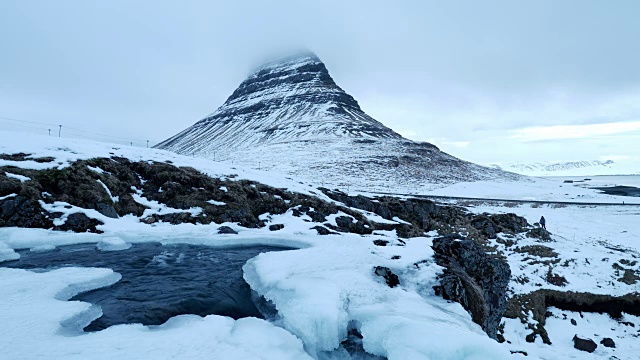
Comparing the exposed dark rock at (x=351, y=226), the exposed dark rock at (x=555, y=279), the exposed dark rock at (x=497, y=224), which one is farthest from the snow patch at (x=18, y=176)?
the exposed dark rock at (x=497, y=224)

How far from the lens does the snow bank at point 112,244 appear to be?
14523 millimetres

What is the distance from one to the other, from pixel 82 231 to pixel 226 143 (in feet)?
502

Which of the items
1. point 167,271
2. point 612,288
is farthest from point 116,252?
point 612,288

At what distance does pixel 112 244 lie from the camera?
1488 centimetres

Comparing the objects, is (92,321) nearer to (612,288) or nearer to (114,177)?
(114,177)

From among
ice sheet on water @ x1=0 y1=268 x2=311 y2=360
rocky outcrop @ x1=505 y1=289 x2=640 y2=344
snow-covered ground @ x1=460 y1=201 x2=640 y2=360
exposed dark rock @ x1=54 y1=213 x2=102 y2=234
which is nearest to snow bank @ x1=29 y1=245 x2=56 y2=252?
exposed dark rock @ x1=54 y1=213 x2=102 y2=234

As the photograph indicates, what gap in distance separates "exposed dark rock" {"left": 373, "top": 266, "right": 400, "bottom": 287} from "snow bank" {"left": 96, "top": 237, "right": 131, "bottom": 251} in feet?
36.6

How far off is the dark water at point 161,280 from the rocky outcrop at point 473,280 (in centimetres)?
613

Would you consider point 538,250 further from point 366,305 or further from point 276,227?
point 366,305

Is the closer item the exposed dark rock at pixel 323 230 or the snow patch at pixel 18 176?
the snow patch at pixel 18 176

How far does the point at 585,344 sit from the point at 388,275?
9913mm

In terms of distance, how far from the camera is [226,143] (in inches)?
6481

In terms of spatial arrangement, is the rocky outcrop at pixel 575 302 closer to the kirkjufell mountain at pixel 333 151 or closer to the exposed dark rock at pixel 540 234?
the exposed dark rock at pixel 540 234

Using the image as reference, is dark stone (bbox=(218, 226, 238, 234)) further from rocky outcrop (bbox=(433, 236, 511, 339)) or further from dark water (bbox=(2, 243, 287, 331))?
rocky outcrop (bbox=(433, 236, 511, 339))
